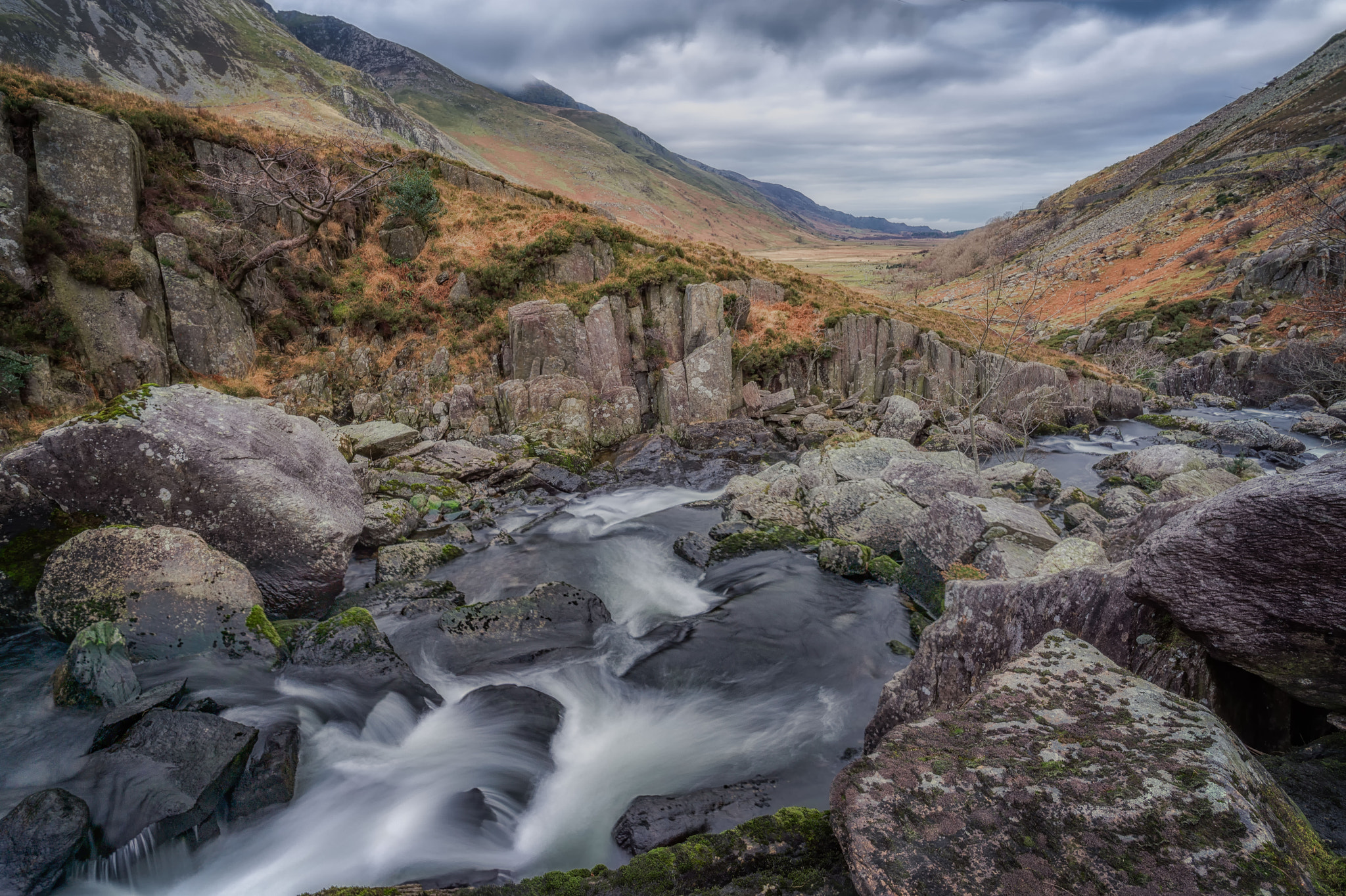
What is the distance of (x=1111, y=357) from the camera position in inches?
1766

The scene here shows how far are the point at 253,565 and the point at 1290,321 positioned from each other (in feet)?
194

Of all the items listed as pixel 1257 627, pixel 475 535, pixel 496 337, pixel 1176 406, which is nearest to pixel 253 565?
pixel 475 535

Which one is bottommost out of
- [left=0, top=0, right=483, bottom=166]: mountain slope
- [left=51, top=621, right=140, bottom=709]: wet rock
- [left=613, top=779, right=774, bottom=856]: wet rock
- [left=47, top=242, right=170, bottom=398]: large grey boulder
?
[left=613, top=779, right=774, bottom=856]: wet rock

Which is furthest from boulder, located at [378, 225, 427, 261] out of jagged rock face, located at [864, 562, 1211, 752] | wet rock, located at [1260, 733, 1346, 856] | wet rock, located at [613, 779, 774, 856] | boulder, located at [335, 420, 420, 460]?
wet rock, located at [1260, 733, 1346, 856]

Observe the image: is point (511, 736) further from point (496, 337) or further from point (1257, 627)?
point (496, 337)

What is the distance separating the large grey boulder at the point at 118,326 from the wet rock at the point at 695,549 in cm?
1787

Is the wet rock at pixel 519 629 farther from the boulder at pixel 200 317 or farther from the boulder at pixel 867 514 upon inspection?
the boulder at pixel 200 317

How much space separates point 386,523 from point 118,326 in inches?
507

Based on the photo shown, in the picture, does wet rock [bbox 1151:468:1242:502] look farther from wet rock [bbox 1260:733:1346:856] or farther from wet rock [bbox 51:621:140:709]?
wet rock [bbox 51:621:140:709]

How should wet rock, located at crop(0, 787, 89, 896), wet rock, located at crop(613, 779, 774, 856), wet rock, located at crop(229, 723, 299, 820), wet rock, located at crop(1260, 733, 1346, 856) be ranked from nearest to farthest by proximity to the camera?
wet rock, located at crop(1260, 733, 1346, 856) → wet rock, located at crop(0, 787, 89, 896) → wet rock, located at crop(613, 779, 774, 856) → wet rock, located at crop(229, 723, 299, 820)

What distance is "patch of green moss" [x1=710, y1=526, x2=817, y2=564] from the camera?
12711mm

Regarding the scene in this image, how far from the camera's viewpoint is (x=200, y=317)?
19.6 metres

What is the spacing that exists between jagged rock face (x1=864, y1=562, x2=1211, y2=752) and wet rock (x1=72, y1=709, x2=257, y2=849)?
6758mm

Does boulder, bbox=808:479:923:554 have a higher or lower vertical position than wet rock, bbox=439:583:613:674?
higher
